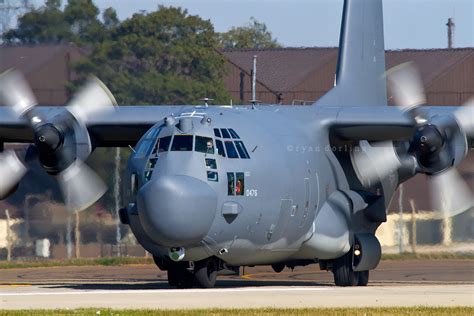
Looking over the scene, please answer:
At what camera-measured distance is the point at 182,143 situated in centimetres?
2205

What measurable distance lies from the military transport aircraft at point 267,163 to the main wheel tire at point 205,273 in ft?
0.08

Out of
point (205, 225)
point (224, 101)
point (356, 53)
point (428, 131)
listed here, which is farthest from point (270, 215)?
point (224, 101)

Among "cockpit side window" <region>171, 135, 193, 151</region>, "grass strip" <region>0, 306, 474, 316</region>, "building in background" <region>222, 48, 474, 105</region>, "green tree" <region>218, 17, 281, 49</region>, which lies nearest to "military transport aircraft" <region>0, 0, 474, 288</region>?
"cockpit side window" <region>171, 135, 193, 151</region>

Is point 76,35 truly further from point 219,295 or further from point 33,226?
point 219,295

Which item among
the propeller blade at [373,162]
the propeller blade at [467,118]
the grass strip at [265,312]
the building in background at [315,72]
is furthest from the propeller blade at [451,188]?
the building in background at [315,72]

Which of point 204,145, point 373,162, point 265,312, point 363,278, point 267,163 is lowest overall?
point 363,278

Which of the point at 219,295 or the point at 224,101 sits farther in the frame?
the point at 224,101

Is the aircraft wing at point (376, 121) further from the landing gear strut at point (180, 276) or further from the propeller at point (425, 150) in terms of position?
the landing gear strut at point (180, 276)

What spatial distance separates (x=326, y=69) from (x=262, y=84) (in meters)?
2.70

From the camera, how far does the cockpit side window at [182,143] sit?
22.0m

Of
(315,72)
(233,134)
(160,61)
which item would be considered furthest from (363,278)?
(315,72)

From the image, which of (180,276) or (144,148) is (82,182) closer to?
(180,276)

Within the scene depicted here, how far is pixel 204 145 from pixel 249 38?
161ft

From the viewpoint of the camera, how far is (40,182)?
3444 centimetres
